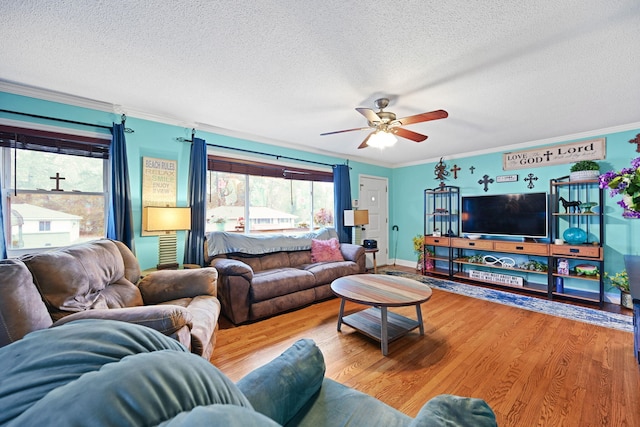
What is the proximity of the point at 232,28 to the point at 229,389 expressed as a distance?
6.26 ft

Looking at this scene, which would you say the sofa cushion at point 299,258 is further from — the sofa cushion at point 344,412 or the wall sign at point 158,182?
the sofa cushion at point 344,412

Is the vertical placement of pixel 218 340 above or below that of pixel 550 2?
below

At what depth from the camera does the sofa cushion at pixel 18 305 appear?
3.89 feet

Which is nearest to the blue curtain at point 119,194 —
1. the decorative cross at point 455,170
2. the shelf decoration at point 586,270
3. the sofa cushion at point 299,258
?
the sofa cushion at point 299,258

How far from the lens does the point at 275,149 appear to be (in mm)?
4160

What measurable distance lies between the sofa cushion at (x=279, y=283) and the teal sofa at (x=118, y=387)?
2289 millimetres

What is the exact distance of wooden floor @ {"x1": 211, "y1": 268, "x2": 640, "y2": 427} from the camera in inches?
65.9

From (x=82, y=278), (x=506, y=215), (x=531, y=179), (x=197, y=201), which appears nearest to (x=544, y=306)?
(x=506, y=215)

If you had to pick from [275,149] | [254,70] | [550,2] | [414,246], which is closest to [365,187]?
[414,246]

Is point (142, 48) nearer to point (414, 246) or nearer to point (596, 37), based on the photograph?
point (596, 37)

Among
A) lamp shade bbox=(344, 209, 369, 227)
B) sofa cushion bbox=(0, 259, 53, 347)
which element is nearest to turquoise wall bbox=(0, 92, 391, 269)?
sofa cushion bbox=(0, 259, 53, 347)

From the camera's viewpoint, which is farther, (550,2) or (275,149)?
(275,149)

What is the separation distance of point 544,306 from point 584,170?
1.89m

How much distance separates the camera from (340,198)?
193 inches
